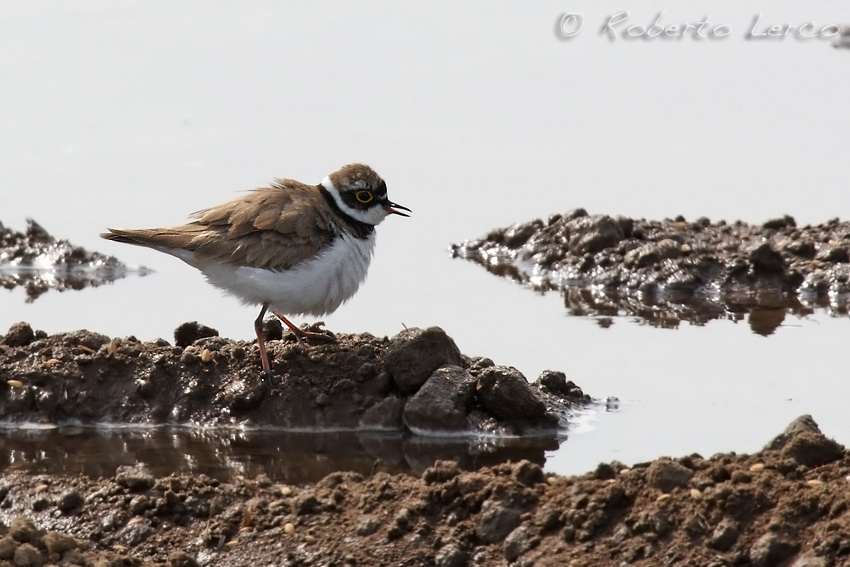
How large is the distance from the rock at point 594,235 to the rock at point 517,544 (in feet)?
29.1

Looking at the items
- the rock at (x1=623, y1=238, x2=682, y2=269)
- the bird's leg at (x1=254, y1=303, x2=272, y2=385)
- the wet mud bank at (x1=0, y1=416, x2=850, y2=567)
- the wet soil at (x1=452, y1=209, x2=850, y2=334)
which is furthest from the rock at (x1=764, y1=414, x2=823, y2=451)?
the rock at (x1=623, y1=238, x2=682, y2=269)

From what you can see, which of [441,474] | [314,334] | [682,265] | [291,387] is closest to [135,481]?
[441,474]

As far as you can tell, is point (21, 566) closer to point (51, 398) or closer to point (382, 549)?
point (382, 549)

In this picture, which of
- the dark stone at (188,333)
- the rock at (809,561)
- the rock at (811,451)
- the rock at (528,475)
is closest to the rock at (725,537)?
the rock at (809,561)

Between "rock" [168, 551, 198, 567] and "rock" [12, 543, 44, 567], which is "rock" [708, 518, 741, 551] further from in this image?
"rock" [12, 543, 44, 567]

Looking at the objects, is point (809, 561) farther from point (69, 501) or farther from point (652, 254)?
point (652, 254)

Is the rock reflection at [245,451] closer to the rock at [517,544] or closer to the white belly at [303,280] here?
the white belly at [303,280]

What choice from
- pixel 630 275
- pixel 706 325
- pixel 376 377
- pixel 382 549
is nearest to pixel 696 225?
pixel 630 275

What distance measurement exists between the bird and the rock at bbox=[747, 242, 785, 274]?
17.6ft

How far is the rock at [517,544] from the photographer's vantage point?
24.5 feet

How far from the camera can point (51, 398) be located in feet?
35.5

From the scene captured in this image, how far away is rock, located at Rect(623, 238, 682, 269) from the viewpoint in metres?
15.5

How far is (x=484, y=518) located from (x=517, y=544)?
0.27 metres

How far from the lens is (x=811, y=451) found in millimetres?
7730
